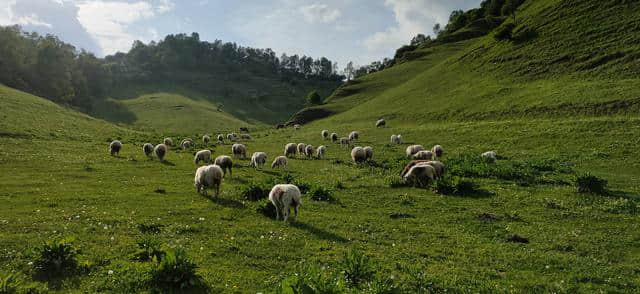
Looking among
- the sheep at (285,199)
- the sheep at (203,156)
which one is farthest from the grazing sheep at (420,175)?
the sheep at (203,156)

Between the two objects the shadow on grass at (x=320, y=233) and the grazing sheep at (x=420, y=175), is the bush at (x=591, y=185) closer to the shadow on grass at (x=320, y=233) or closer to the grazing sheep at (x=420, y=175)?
the grazing sheep at (x=420, y=175)

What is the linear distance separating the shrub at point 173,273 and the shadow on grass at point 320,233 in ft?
17.5

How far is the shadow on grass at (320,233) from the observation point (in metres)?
13.6

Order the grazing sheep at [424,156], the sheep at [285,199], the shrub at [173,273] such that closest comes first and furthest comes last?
the shrub at [173,273]
the sheep at [285,199]
the grazing sheep at [424,156]

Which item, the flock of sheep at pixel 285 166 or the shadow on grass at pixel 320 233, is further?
the flock of sheep at pixel 285 166

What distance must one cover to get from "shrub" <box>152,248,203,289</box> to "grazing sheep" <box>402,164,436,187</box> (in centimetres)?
1593

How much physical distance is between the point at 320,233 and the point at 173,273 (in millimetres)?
5981

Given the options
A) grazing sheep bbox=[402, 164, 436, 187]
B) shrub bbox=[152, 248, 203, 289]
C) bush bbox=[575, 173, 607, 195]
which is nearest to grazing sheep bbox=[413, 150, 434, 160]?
grazing sheep bbox=[402, 164, 436, 187]

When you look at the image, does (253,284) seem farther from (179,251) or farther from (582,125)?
(582,125)

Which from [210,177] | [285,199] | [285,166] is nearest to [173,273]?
[285,199]

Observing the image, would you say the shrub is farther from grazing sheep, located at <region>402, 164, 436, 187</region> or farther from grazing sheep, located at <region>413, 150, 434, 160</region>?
grazing sheep, located at <region>413, 150, 434, 160</region>

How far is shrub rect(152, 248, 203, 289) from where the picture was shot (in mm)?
9305

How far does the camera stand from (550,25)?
235ft

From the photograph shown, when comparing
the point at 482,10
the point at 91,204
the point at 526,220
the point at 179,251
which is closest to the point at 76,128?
the point at 91,204
